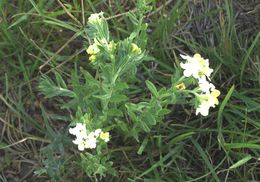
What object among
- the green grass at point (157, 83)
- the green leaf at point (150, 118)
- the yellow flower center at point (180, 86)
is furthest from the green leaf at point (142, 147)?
the yellow flower center at point (180, 86)

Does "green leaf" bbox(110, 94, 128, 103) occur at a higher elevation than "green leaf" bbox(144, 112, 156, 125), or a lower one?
higher

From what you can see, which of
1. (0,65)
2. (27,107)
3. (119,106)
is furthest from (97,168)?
(0,65)

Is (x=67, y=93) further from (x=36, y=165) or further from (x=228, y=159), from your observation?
(x=228, y=159)

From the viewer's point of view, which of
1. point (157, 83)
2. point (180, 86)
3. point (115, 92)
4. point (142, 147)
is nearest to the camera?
point (180, 86)

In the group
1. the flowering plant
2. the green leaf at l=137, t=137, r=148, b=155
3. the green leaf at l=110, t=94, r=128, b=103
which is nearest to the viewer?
the flowering plant

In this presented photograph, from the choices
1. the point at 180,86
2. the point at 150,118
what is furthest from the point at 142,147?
the point at 180,86

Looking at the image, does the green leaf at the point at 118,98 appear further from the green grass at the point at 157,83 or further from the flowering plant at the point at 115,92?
the green grass at the point at 157,83

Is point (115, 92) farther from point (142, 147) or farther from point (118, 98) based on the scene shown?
point (142, 147)

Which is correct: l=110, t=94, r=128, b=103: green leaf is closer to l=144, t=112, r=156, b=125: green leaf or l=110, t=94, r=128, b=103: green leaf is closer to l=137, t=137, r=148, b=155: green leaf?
l=144, t=112, r=156, b=125: green leaf

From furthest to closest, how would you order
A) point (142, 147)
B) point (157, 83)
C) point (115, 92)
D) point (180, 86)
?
point (157, 83) < point (142, 147) < point (115, 92) < point (180, 86)

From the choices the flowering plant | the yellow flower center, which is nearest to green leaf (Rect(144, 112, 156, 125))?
the flowering plant

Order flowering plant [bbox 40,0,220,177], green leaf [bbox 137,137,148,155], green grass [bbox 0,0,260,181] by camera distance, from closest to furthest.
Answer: flowering plant [bbox 40,0,220,177] < green leaf [bbox 137,137,148,155] < green grass [bbox 0,0,260,181]
